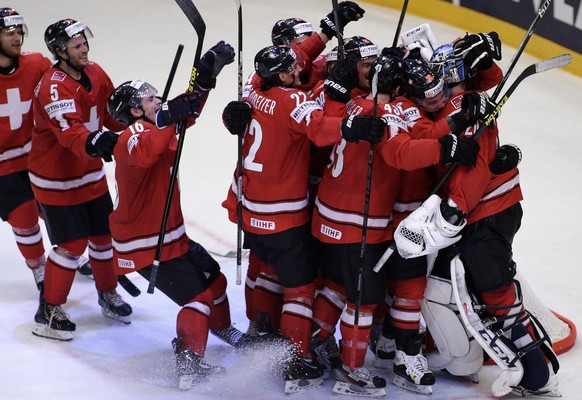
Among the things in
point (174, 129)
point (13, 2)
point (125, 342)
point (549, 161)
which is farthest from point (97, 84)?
point (13, 2)

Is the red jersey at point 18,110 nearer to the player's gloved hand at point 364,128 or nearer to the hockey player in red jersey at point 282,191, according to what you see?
the hockey player in red jersey at point 282,191

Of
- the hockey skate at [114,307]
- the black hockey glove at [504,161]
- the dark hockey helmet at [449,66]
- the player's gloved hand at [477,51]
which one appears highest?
the player's gloved hand at [477,51]

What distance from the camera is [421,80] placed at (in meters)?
4.22

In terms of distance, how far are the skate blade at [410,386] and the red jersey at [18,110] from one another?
2208mm

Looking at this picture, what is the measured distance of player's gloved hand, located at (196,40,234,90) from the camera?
174 inches

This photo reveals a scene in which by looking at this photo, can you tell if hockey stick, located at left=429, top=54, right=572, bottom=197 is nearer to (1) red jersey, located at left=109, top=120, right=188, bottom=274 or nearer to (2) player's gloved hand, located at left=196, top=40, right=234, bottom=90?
(2) player's gloved hand, located at left=196, top=40, right=234, bottom=90

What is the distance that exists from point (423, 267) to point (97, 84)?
1.80 metres

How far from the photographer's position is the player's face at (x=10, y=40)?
5.21 m

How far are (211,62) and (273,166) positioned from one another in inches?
19.8

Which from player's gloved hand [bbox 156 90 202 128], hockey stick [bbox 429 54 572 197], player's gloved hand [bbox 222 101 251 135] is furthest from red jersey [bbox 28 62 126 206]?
hockey stick [bbox 429 54 572 197]

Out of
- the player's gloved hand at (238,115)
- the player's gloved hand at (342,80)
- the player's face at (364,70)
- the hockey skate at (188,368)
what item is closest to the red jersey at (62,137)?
the player's gloved hand at (238,115)

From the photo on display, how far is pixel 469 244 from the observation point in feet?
14.4

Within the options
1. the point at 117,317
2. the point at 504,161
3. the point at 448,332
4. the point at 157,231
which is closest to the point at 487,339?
the point at 448,332

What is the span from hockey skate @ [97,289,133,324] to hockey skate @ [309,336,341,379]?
3.52ft
